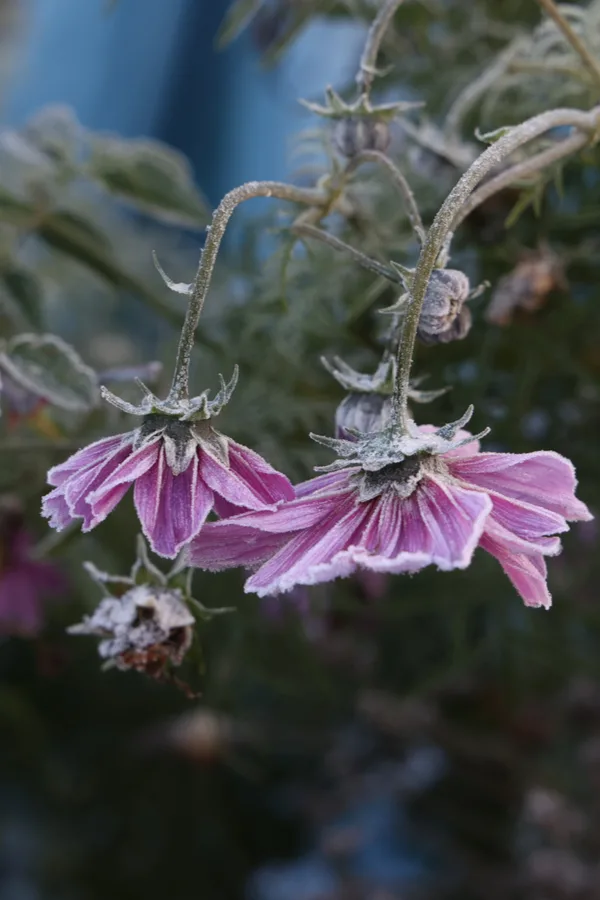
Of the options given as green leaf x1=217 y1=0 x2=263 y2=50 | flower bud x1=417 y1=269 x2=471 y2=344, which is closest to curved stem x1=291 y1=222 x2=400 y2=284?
flower bud x1=417 y1=269 x2=471 y2=344

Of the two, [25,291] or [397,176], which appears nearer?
[397,176]

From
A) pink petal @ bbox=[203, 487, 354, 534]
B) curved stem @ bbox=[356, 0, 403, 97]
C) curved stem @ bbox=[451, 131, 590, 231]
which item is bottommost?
pink petal @ bbox=[203, 487, 354, 534]

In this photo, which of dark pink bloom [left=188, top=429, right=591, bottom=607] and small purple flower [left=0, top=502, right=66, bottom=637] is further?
small purple flower [left=0, top=502, right=66, bottom=637]

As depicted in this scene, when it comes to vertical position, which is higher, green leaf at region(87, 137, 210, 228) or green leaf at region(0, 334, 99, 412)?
green leaf at region(87, 137, 210, 228)

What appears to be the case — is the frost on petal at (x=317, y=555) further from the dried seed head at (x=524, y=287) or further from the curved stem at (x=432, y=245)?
the dried seed head at (x=524, y=287)

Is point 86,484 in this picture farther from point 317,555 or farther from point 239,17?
point 239,17

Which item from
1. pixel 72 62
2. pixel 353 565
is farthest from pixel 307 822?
pixel 72 62

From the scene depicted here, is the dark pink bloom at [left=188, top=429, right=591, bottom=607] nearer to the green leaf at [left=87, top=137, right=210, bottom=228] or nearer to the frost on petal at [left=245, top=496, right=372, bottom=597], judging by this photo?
the frost on petal at [left=245, top=496, right=372, bottom=597]

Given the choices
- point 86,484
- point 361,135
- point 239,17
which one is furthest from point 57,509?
point 239,17

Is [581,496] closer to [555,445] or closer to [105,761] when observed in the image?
[555,445]
